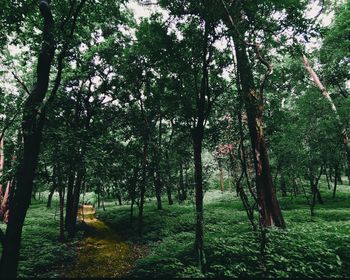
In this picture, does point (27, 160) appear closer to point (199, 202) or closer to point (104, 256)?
point (199, 202)

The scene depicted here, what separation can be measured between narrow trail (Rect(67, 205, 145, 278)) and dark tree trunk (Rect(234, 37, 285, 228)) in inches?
233

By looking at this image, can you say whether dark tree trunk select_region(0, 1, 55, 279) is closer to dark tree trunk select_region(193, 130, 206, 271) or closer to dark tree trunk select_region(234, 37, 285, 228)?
dark tree trunk select_region(193, 130, 206, 271)

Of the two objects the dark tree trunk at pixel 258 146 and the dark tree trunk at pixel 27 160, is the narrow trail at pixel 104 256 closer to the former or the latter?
the dark tree trunk at pixel 27 160

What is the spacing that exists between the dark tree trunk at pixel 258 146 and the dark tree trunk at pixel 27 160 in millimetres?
6220

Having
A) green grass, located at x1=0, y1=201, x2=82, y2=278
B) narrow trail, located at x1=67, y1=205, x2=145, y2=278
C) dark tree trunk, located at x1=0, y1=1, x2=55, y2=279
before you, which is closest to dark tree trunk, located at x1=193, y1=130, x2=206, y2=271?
narrow trail, located at x1=67, y1=205, x2=145, y2=278

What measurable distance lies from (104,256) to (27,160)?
7.72 meters

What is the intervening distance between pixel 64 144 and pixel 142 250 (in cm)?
719

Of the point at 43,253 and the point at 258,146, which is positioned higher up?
the point at 258,146

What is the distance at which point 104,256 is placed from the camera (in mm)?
12922

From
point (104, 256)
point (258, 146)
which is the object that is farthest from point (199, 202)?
point (104, 256)

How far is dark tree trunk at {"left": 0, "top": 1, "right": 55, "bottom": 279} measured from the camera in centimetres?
673

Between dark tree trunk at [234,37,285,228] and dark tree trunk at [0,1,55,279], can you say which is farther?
dark tree trunk at [234,37,285,228]

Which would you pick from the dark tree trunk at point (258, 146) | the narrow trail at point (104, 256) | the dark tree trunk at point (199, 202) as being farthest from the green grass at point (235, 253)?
the dark tree trunk at point (258, 146)

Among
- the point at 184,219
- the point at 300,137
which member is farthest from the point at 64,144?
the point at 300,137
